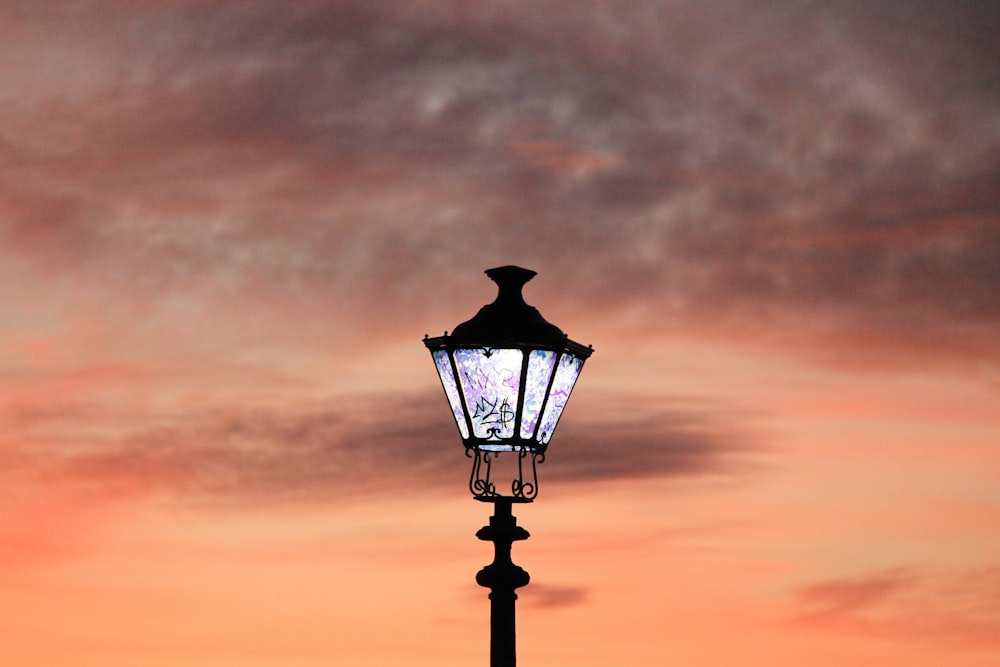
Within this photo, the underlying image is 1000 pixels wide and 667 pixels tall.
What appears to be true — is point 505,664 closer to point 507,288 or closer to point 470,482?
point 470,482

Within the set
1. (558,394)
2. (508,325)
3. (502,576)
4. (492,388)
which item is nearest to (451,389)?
(492,388)

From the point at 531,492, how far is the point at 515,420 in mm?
574

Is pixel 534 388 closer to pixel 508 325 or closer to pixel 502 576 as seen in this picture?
pixel 508 325

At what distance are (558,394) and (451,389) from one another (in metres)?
0.76

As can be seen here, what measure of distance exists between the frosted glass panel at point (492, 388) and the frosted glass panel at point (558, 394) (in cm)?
26

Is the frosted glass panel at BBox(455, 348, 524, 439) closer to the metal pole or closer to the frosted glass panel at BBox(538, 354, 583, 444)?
the frosted glass panel at BBox(538, 354, 583, 444)

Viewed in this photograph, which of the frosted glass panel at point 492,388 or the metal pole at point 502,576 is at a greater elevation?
the frosted glass panel at point 492,388

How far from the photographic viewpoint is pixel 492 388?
9.73m

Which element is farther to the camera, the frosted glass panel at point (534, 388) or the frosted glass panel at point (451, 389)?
the frosted glass panel at point (451, 389)

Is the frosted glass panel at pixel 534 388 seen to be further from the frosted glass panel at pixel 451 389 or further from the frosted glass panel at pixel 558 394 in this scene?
the frosted glass panel at pixel 451 389

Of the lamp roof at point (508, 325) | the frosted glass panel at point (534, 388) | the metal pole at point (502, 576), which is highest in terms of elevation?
the lamp roof at point (508, 325)

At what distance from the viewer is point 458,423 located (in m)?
9.92

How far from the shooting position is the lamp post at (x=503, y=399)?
9.72 metres

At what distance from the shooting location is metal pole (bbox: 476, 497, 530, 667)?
9797mm
